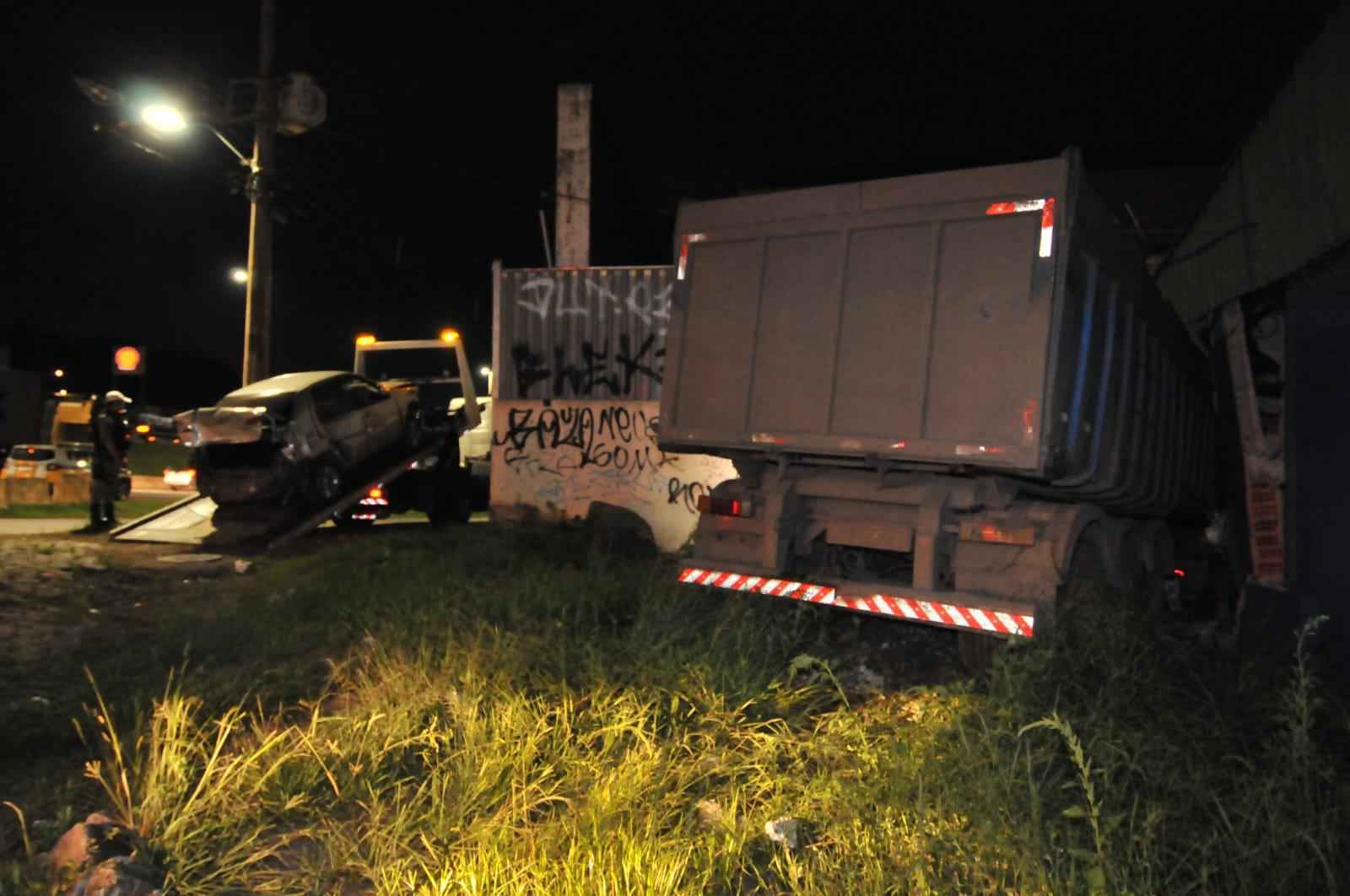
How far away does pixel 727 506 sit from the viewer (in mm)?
7344

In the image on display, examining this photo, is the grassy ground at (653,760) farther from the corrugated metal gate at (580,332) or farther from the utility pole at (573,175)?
the utility pole at (573,175)

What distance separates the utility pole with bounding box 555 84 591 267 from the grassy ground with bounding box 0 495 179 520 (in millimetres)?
7888

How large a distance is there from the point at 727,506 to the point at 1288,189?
5.20 metres

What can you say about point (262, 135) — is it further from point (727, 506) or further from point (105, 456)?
point (727, 506)

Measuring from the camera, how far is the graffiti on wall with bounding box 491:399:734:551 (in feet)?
41.1

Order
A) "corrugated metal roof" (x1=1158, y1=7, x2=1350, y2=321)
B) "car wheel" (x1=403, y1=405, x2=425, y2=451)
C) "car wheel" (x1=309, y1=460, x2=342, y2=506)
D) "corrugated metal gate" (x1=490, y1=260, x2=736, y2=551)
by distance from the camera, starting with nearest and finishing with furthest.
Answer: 1. "corrugated metal roof" (x1=1158, y1=7, x2=1350, y2=321)
2. "car wheel" (x1=309, y1=460, x2=342, y2=506)
3. "corrugated metal gate" (x1=490, y1=260, x2=736, y2=551)
4. "car wheel" (x1=403, y1=405, x2=425, y2=451)

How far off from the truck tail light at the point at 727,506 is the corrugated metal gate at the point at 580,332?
5.34 m

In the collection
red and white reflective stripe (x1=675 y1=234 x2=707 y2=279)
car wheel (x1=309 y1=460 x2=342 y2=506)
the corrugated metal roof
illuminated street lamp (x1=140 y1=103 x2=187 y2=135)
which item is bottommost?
car wheel (x1=309 y1=460 x2=342 y2=506)

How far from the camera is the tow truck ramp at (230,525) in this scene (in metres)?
11.3

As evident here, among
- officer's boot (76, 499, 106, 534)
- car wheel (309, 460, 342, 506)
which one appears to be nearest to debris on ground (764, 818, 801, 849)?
car wheel (309, 460, 342, 506)

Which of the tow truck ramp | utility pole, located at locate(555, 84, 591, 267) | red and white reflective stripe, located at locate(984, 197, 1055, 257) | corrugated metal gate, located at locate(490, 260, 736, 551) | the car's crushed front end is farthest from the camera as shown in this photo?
utility pole, located at locate(555, 84, 591, 267)

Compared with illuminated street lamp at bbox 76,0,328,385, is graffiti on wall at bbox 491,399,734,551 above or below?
below

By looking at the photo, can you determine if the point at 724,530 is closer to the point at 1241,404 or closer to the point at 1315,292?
the point at 1315,292

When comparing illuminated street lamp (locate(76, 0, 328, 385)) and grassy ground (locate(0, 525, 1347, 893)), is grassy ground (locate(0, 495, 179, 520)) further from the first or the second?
grassy ground (locate(0, 525, 1347, 893))
